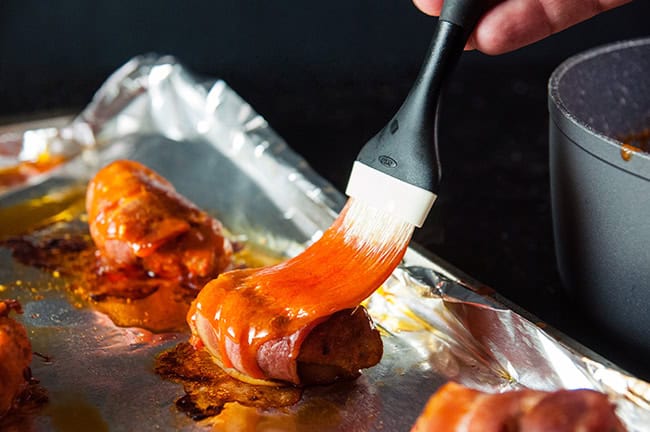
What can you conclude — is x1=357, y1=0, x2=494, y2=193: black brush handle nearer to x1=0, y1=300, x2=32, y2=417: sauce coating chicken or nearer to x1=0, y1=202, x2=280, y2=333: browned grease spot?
x1=0, y1=202, x2=280, y2=333: browned grease spot

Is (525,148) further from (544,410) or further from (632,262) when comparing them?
(544,410)

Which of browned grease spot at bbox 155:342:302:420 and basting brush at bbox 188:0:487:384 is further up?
basting brush at bbox 188:0:487:384

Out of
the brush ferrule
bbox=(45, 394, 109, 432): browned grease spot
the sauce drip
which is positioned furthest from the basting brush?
the sauce drip

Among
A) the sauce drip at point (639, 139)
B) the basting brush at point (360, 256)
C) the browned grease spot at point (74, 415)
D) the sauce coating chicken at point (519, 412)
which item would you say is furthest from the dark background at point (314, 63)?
the sauce coating chicken at point (519, 412)

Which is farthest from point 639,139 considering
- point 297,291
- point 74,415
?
point 74,415

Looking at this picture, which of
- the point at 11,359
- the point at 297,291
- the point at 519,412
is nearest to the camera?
the point at 519,412

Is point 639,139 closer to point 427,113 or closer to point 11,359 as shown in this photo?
point 427,113
